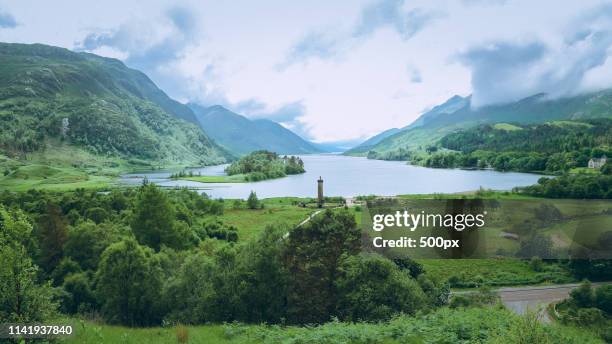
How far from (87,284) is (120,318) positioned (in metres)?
A: 8.26

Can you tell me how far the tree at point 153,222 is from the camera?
4547 centimetres

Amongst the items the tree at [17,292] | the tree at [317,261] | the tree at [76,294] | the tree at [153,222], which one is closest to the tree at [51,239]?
the tree at [153,222]

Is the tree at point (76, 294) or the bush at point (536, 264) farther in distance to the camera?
the bush at point (536, 264)

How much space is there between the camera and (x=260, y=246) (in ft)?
94.7

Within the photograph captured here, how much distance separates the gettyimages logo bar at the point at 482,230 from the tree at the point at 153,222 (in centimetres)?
2272

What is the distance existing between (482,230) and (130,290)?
2452 cm

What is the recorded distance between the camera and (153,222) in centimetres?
4575

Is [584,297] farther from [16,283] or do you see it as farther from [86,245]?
[86,245]

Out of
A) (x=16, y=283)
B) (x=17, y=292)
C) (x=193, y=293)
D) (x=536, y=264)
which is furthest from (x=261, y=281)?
(x=536, y=264)

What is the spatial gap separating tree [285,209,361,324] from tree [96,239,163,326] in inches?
410

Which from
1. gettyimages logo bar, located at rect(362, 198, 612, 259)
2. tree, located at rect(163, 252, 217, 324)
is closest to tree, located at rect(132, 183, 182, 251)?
tree, located at rect(163, 252, 217, 324)

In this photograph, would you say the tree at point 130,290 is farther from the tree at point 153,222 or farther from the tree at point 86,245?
the tree at point 153,222

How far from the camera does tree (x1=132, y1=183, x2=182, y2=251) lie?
149 feet

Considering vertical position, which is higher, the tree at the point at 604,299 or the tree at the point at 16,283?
the tree at the point at 16,283
